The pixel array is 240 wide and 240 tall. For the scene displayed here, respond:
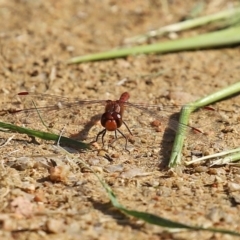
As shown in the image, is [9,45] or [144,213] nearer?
[144,213]

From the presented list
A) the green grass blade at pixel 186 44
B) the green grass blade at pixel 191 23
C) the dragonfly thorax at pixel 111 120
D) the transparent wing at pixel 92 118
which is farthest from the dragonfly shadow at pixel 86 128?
the green grass blade at pixel 191 23

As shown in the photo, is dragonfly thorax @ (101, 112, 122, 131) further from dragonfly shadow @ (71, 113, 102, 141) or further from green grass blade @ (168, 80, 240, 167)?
green grass blade @ (168, 80, 240, 167)

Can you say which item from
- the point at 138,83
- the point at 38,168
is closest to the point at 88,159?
the point at 38,168

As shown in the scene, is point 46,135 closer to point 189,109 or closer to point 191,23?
point 189,109

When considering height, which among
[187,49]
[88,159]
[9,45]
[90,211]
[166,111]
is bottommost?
[90,211]

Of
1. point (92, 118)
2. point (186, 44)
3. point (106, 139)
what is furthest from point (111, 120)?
point (186, 44)

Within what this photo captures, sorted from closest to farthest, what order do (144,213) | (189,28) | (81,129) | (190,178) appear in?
1. (144,213)
2. (190,178)
3. (81,129)
4. (189,28)

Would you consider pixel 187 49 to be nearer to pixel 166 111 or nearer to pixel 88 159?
pixel 166 111

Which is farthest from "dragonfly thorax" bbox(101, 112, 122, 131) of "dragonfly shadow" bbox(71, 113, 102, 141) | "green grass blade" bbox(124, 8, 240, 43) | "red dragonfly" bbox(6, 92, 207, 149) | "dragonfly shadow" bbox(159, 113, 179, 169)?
"green grass blade" bbox(124, 8, 240, 43)
